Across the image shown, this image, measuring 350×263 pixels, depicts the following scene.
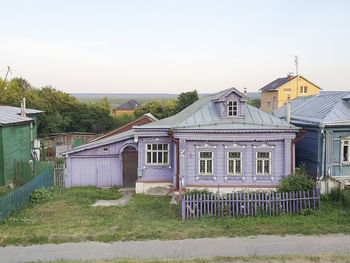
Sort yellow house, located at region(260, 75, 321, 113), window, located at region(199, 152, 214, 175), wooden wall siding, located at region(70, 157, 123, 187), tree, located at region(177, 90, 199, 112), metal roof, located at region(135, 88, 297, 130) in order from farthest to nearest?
tree, located at region(177, 90, 199, 112) → yellow house, located at region(260, 75, 321, 113) → wooden wall siding, located at region(70, 157, 123, 187) → window, located at region(199, 152, 214, 175) → metal roof, located at region(135, 88, 297, 130)

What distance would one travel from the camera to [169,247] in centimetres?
1091

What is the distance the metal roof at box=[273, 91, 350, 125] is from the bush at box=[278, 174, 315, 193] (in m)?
3.06

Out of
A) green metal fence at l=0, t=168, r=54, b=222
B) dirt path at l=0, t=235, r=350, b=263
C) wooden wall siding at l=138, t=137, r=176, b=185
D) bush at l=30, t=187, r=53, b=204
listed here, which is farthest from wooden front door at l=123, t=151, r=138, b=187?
dirt path at l=0, t=235, r=350, b=263

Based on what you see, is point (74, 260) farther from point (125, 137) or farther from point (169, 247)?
point (125, 137)

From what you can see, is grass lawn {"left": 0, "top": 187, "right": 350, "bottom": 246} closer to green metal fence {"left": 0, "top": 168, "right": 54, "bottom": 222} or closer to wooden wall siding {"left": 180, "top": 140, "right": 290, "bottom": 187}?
green metal fence {"left": 0, "top": 168, "right": 54, "bottom": 222}

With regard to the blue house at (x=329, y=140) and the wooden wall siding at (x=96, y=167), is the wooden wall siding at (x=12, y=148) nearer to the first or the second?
the wooden wall siding at (x=96, y=167)

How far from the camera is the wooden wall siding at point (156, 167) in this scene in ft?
60.4

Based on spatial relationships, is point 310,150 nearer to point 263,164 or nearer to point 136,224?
point 263,164

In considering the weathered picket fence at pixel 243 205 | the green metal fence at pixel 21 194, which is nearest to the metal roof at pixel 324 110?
the weathered picket fence at pixel 243 205

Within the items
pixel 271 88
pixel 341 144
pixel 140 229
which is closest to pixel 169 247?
pixel 140 229

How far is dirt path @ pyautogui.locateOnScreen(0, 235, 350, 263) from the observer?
33.9 feet

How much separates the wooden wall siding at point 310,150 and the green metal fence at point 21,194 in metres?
13.9

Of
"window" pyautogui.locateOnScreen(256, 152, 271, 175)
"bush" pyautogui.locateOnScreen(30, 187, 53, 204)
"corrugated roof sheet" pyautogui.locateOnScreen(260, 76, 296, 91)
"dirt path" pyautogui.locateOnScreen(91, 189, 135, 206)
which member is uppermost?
"corrugated roof sheet" pyautogui.locateOnScreen(260, 76, 296, 91)

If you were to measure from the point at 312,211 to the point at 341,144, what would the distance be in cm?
505
